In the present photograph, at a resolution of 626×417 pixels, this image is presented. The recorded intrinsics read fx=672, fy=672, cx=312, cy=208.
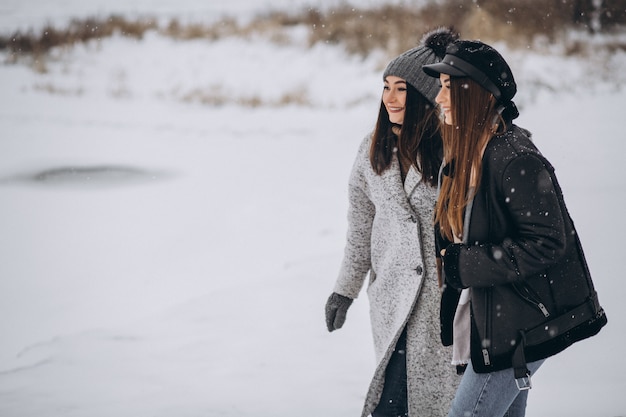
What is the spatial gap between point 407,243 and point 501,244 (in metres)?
0.58

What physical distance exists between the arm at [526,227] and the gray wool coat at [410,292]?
0.55 m

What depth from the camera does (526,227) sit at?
1618 mm

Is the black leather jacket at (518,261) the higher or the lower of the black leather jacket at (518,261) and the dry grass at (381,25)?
the lower

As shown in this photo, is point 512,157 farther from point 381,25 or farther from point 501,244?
point 381,25

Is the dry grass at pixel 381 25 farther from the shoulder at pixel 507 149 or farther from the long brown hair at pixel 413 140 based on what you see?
the shoulder at pixel 507 149

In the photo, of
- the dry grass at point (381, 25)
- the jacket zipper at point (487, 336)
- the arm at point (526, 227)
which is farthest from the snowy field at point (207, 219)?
the arm at point (526, 227)

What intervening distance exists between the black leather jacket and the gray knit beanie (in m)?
0.60

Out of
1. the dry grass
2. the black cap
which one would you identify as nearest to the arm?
the black cap

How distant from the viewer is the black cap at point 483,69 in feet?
5.60

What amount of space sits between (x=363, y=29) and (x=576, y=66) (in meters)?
A: 3.50

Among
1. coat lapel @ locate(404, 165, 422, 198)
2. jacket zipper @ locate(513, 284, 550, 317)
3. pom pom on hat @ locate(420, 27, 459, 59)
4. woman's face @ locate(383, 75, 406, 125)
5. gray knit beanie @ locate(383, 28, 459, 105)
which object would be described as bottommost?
jacket zipper @ locate(513, 284, 550, 317)

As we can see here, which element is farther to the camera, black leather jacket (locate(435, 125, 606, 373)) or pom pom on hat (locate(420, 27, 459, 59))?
pom pom on hat (locate(420, 27, 459, 59))

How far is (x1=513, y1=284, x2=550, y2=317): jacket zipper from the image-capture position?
1624mm

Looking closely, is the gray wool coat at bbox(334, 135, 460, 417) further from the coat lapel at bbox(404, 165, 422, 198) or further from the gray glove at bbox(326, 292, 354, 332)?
the gray glove at bbox(326, 292, 354, 332)
